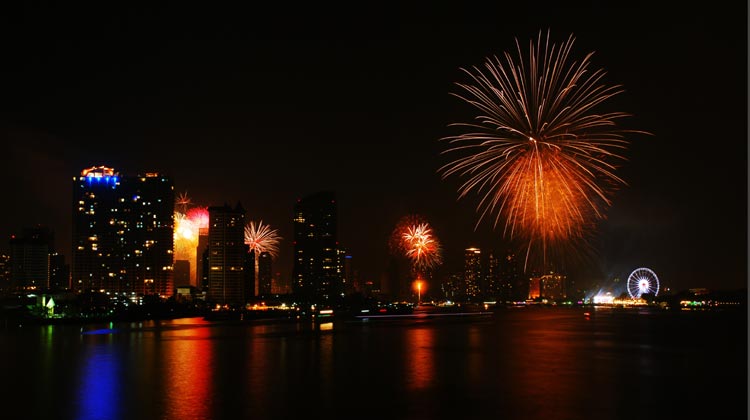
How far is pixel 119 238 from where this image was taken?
16675cm

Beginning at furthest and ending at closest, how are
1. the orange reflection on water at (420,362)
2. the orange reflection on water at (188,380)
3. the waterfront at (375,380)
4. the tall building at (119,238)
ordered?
the tall building at (119,238)
the orange reflection on water at (420,362)
the waterfront at (375,380)
the orange reflection on water at (188,380)

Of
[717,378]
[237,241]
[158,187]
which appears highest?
[158,187]

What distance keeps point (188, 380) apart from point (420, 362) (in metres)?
13.4

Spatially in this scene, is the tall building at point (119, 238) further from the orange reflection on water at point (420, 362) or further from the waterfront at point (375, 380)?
the orange reflection on water at point (420, 362)

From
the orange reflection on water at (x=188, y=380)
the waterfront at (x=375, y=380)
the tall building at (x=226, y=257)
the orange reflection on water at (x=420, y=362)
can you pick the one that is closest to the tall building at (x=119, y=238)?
the tall building at (x=226, y=257)

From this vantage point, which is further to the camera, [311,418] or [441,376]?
[441,376]

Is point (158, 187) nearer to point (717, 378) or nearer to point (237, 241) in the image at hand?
point (237, 241)

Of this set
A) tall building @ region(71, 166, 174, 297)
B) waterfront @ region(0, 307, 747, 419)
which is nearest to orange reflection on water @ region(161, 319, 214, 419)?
waterfront @ region(0, 307, 747, 419)

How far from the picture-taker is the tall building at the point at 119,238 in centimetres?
16512

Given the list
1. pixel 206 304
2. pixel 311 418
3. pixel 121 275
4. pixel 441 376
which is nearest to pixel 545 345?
pixel 441 376

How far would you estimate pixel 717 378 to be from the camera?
118ft

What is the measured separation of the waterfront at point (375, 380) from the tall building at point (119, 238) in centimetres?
11389

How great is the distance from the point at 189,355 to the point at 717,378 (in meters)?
30.5

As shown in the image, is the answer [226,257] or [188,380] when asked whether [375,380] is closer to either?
[188,380]
